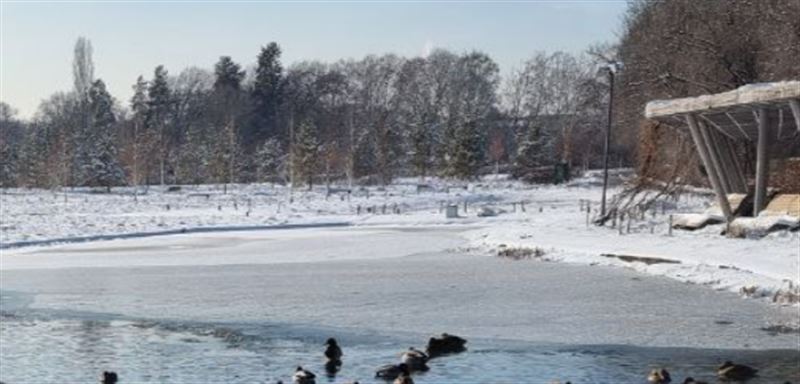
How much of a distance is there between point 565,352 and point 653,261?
12.6 m

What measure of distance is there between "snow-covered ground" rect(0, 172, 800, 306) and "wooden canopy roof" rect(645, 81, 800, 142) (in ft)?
9.99

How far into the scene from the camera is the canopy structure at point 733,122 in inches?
1013

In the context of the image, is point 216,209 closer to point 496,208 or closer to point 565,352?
point 496,208

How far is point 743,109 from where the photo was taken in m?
27.8

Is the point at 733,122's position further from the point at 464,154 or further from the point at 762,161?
the point at 464,154

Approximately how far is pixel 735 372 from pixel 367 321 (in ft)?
21.1

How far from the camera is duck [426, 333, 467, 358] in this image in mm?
13484

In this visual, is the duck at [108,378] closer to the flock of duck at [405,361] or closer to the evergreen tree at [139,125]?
the flock of duck at [405,361]

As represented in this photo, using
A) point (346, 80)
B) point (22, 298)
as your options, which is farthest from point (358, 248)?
point (346, 80)

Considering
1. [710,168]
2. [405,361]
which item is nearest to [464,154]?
[710,168]

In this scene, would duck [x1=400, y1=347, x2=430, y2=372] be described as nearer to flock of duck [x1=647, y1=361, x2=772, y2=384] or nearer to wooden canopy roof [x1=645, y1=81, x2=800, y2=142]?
flock of duck [x1=647, y1=361, x2=772, y2=384]

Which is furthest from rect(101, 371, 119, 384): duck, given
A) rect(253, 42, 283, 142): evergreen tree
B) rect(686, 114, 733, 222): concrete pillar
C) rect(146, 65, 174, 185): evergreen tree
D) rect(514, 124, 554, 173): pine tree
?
rect(253, 42, 283, 142): evergreen tree

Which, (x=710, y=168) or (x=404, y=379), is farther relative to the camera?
(x=710, y=168)

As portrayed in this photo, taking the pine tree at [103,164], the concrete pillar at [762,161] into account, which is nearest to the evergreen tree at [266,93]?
the pine tree at [103,164]
